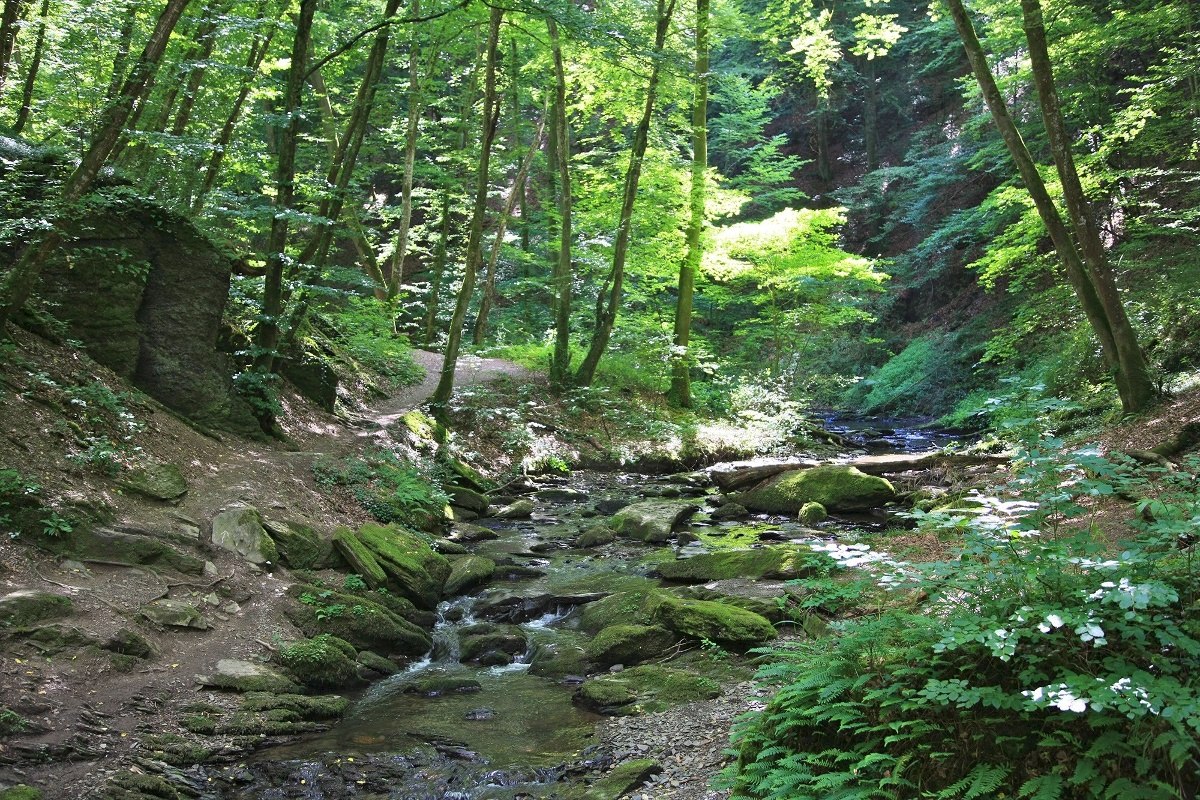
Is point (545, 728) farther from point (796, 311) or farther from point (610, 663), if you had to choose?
point (796, 311)

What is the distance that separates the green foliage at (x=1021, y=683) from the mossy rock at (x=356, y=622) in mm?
4085

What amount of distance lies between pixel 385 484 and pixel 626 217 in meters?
8.20

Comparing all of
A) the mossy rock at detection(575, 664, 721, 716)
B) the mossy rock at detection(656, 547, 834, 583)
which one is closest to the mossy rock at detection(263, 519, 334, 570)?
the mossy rock at detection(575, 664, 721, 716)

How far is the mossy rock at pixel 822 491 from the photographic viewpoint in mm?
11453

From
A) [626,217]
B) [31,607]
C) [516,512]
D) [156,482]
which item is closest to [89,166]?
[156,482]

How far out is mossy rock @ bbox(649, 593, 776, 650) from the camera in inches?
251

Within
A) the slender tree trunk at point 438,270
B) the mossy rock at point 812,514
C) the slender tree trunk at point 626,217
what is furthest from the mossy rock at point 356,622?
the slender tree trunk at point 438,270

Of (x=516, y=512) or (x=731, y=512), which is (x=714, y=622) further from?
(x=516, y=512)

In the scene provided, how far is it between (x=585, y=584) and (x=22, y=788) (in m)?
5.60

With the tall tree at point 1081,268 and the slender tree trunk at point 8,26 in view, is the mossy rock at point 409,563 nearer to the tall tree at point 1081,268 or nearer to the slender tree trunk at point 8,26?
the slender tree trunk at point 8,26

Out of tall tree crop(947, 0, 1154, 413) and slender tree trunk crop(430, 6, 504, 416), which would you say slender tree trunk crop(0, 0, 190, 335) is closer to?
slender tree trunk crop(430, 6, 504, 416)

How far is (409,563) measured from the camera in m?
8.26

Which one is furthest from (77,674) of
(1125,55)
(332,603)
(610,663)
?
(1125,55)

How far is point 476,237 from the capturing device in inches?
511
